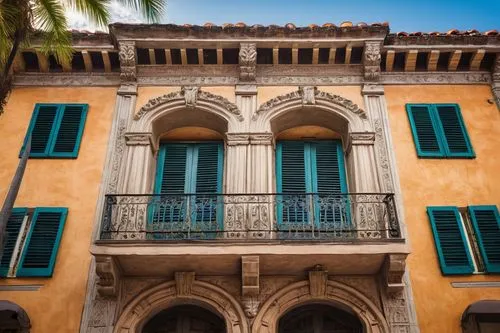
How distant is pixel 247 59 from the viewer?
11617 mm

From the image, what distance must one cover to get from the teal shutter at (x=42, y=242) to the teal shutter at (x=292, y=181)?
3.91 metres

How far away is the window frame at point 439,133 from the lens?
1062cm

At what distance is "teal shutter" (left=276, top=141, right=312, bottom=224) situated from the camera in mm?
9875

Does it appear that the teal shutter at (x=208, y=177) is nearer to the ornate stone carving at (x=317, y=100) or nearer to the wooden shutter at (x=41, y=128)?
the ornate stone carving at (x=317, y=100)

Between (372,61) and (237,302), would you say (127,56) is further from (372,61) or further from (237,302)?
(237,302)

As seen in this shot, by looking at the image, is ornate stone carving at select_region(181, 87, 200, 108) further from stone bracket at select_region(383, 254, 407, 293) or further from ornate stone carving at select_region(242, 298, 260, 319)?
stone bracket at select_region(383, 254, 407, 293)

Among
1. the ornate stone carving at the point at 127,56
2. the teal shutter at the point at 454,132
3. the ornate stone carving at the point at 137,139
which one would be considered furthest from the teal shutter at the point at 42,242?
the teal shutter at the point at 454,132

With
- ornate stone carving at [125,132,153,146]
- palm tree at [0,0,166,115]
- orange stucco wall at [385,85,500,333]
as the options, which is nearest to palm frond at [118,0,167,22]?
palm tree at [0,0,166,115]

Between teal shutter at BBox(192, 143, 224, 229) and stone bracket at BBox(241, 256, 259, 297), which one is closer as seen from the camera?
stone bracket at BBox(241, 256, 259, 297)

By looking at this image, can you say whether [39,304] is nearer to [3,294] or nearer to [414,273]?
[3,294]

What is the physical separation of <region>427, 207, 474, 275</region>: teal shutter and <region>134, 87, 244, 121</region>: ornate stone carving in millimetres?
4353

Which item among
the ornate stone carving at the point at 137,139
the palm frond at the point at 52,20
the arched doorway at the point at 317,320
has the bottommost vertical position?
the arched doorway at the point at 317,320

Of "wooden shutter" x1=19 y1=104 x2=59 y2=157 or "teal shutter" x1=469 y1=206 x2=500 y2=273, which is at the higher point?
"wooden shutter" x1=19 y1=104 x2=59 y2=157

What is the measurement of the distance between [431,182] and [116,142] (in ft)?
20.0
